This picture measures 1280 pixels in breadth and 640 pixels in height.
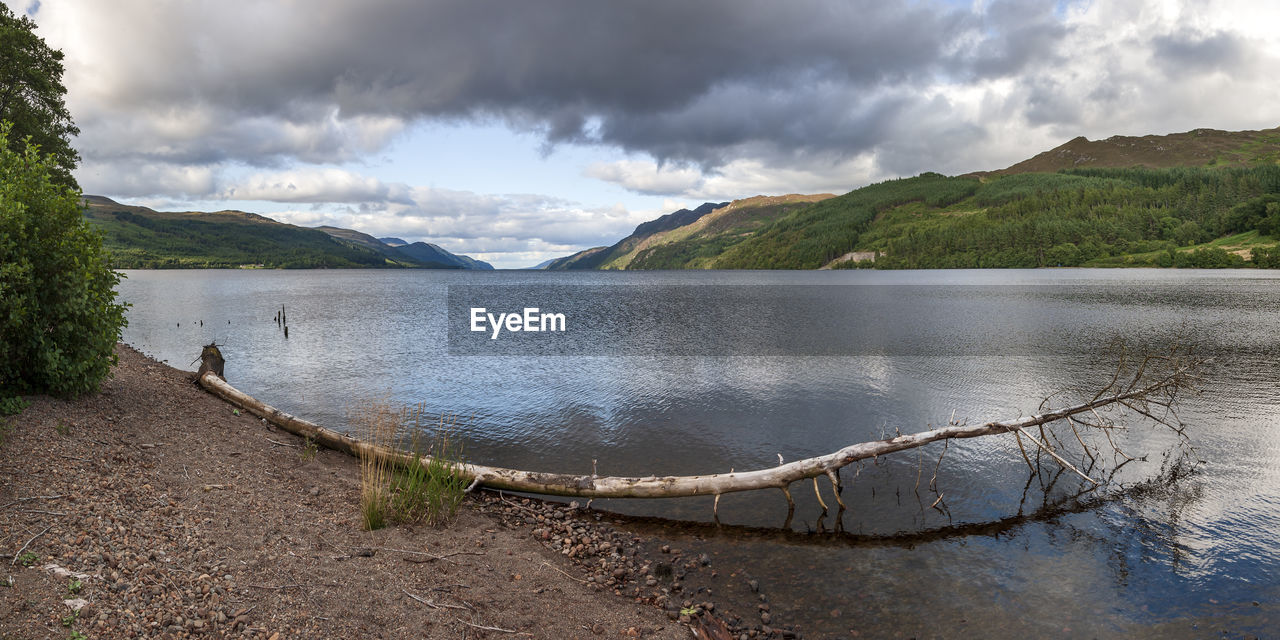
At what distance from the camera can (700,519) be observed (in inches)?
556

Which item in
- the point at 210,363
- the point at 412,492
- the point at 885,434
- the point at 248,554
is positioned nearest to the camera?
the point at 248,554

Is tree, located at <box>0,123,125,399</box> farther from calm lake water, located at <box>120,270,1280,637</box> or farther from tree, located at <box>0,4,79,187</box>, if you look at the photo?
tree, located at <box>0,4,79,187</box>

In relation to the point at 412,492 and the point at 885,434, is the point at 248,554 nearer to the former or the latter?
the point at 412,492

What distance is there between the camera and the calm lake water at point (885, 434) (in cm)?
1106

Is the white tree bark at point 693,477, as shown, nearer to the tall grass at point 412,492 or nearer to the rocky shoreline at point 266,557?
the rocky shoreline at point 266,557

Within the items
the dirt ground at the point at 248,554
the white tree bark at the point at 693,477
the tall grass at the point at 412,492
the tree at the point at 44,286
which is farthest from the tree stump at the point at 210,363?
the tall grass at the point at 412,492

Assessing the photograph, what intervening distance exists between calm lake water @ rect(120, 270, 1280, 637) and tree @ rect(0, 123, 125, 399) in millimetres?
10587

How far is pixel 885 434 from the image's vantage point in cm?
2175

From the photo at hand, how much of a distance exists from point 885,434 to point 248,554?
67.4 ft

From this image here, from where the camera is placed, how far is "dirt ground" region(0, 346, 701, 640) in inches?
274

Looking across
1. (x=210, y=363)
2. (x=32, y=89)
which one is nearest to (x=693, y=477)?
(x=210, y=363)

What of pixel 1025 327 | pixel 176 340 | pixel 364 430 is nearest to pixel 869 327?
pixel 1025 327

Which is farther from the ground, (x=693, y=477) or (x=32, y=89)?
(x=32, y=89)

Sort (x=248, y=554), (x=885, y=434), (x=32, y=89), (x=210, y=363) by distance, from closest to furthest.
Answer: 1. (x=248, y=554)
2. (x=885, y=434)
3. (x=210, y=363)
4. (x=32, y=89)
